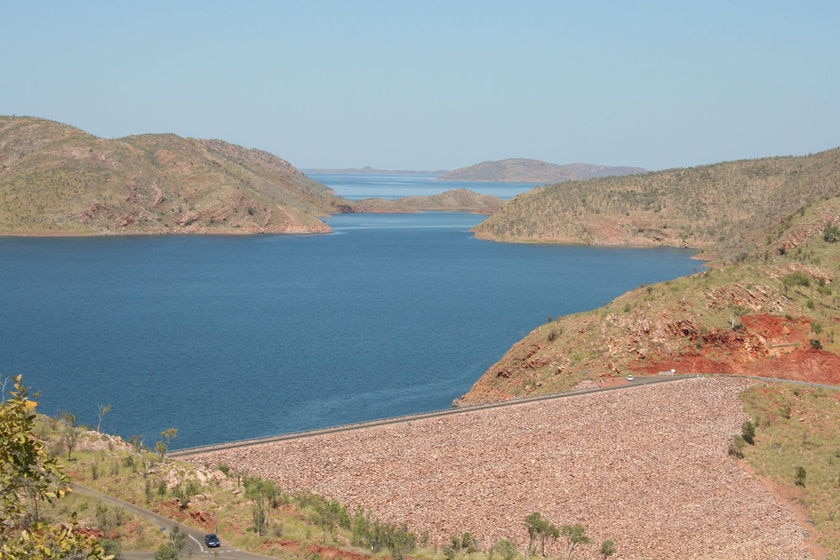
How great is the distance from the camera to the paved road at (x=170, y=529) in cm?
3444

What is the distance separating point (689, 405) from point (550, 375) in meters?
16.3

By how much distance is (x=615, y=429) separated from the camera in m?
52.4

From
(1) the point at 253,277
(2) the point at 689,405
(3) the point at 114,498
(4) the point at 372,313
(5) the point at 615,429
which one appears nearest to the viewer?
(3) the point at 114,498

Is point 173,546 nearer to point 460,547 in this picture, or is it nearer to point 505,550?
point 460,547

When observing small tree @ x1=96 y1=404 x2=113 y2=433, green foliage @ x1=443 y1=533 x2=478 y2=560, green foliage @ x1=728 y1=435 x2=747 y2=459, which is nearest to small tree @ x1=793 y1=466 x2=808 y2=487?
green foliage @ x1=728 y1=435 x2=747 y2=459

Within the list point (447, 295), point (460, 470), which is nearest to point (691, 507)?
point (460, 470)

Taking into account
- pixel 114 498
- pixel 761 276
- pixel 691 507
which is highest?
pixel 761 276

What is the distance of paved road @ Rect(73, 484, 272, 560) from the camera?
34438mm

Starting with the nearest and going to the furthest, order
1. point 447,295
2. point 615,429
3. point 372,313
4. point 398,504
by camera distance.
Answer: point 398,504
point 615,429
point 372,313
point 447,295

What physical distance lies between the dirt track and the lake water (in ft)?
73.0

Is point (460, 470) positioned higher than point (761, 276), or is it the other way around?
point (761, 276)

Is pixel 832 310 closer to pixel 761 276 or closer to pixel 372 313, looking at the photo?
pixel 761 276

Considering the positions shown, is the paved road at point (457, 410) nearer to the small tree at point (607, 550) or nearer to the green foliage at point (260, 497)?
the green foliage at point (260, 497)

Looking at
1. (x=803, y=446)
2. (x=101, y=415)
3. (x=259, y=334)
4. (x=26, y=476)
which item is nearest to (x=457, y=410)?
(x=803, y=446)
